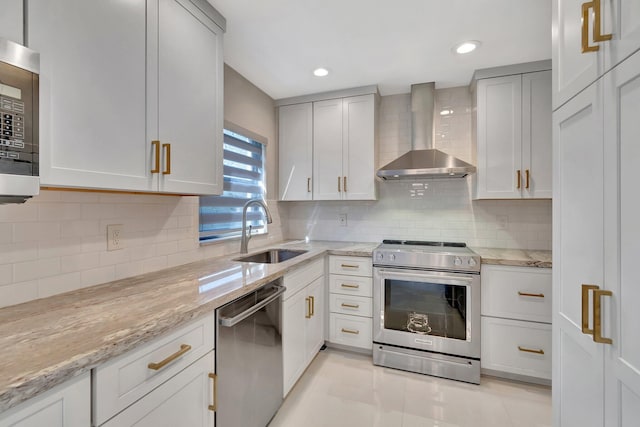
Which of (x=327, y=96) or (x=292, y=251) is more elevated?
(x=327, y=96)

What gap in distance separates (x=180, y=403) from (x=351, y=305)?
5.48 ft

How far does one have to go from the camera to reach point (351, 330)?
8.07 feet

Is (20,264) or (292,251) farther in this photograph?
(292,251)

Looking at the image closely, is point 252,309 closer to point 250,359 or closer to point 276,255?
point 250,359

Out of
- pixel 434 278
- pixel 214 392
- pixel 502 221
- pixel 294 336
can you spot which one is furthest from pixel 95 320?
pixel 502 221

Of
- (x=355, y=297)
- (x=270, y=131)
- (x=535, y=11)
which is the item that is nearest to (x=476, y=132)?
(x=535, y=11)

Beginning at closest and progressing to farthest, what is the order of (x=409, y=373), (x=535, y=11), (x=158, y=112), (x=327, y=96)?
1. (x=158, y=112)
2. (x=535, y=11)
3. (x=409, y=373)
4. (x=327, y=96)

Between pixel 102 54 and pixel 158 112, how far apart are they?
0.94ft

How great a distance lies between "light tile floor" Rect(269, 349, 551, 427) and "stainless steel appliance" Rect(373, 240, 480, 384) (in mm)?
121

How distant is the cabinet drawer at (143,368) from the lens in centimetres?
75

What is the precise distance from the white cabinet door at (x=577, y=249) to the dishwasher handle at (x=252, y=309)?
51.1 inches

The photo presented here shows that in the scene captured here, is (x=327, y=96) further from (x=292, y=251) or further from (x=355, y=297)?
(x=355, y=297)

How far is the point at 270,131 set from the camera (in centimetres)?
298

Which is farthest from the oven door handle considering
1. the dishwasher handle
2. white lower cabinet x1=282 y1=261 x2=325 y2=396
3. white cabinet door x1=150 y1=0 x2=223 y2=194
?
white cabinet door x1=150 y1=0 x2=223 y2=194
